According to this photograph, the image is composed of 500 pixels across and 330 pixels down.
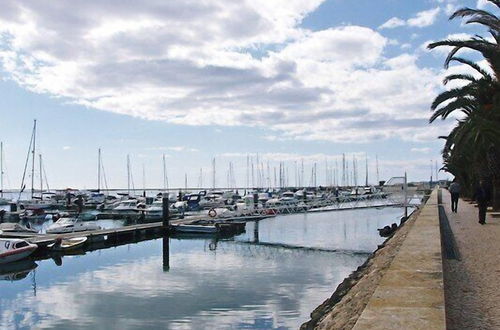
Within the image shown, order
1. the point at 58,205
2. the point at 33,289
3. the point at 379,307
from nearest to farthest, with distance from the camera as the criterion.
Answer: the point at 379,307 → the point at 33,289 → the point at 58,205

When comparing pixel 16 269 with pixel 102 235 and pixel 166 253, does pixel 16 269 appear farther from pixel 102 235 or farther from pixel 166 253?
pixel 102 235

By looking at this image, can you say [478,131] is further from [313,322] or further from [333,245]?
[333,245]

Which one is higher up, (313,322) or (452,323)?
(452,323)

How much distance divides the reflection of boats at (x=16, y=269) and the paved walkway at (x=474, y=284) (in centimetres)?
2042

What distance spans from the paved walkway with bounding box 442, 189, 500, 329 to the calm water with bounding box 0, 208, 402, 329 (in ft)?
17.9

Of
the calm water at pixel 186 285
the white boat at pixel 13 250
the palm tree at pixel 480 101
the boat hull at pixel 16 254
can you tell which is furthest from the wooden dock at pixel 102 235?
the palm tree at pixel 480 101

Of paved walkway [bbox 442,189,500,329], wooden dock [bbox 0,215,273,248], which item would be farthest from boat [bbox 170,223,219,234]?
paved walkway [bbox 442,189,500,329]

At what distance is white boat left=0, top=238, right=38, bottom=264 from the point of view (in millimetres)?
28219

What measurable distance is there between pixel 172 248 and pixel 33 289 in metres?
13.4

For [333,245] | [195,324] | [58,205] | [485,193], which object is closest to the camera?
[195,324]

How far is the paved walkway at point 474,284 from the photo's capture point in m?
7.04

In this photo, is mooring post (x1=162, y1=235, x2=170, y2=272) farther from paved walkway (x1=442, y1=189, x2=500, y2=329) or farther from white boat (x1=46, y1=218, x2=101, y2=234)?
paved walkway (x1=442, y1=189, x2=500, y2=329)

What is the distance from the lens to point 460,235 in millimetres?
17281

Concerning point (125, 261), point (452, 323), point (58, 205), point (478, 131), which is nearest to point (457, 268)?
point (452, 323)
